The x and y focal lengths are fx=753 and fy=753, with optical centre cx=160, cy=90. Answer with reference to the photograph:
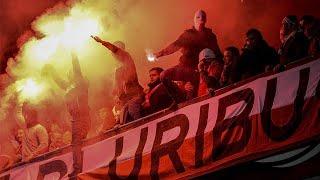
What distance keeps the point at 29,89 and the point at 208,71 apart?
17.6 ft

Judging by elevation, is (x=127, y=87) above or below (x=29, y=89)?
below

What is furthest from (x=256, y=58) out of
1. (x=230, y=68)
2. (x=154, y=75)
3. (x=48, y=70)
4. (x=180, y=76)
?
(x=48, y=70)

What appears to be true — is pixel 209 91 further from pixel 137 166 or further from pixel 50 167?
pixel 50 167

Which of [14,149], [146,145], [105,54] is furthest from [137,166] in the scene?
[105,54]

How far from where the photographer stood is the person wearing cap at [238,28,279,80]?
9.20 metres

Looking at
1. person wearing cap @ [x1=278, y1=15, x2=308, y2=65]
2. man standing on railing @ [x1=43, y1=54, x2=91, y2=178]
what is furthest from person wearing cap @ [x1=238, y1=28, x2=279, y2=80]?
man standing on railing @ [x1=43, y1=54, x2=91, y2=178]

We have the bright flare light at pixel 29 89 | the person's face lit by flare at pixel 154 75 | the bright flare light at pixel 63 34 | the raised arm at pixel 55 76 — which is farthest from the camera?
the bright flare light at pixel 29 89

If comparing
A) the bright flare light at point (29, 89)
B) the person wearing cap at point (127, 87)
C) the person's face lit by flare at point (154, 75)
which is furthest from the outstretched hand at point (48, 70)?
the person's face lit by flare at point (154, 75)

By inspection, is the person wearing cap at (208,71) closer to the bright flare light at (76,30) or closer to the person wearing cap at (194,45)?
the person wearing cap at (194,45)

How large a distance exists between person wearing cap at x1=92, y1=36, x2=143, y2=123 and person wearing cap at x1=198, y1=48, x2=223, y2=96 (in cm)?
109

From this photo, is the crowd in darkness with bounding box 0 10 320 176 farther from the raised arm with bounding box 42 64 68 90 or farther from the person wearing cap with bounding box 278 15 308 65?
the raised arm with bounding box 42 64 68 90

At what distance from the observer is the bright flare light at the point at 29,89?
551 inches

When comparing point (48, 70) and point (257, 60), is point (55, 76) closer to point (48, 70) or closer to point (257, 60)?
point (48, 70)

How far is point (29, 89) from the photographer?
46.5 feet
